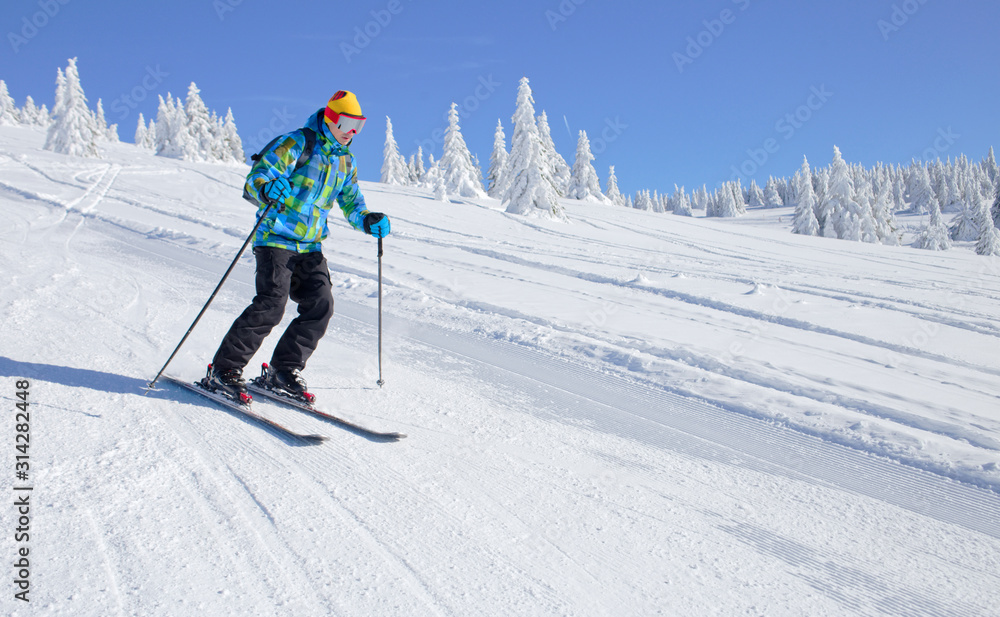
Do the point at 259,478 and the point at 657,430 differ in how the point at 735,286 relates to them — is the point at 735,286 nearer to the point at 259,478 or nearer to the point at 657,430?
the point at 657,430

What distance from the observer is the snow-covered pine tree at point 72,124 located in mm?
38250

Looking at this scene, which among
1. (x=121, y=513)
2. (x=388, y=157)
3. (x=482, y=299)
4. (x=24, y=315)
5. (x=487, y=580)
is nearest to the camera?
(x=487, y=580)

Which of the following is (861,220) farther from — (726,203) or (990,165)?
(990,165)

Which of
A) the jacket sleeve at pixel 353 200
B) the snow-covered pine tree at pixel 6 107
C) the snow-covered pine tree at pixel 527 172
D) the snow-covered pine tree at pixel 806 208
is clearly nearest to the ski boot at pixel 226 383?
the jacket sleeve at pixel 353 200

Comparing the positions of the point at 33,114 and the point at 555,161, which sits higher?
the point at 33,114

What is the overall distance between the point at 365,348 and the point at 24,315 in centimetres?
285

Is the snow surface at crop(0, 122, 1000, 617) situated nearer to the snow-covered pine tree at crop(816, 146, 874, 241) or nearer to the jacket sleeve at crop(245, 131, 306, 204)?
the jacket sleeve at crop(245, 131, 306, 204)

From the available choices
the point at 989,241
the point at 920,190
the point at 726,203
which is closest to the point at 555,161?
the point at 989,241

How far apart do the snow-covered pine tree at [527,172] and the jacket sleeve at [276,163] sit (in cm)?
2347

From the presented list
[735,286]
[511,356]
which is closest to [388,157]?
[735,286]

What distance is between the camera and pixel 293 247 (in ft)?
11.2

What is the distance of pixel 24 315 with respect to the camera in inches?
180

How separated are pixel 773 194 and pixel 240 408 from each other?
12582cm

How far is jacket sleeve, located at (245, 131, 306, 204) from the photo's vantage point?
3.14 meters
